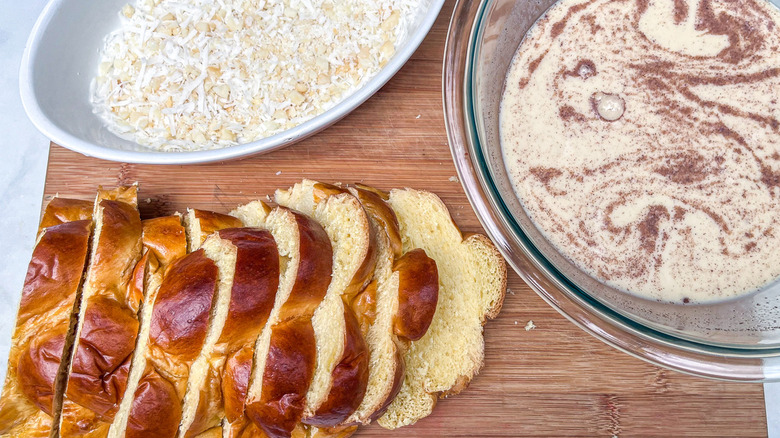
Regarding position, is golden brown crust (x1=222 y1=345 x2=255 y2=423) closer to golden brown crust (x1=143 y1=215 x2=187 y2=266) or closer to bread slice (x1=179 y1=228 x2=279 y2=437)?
bread slice (x1=179 y1=228 x2=279 y2=437)

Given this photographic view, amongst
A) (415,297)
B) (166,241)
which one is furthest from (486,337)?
(166,241)

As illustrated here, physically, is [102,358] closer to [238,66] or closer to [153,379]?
[153,379]

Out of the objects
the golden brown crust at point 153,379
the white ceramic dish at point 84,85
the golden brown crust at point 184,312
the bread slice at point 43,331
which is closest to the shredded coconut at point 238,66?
the white ceramic dish at point 84,85

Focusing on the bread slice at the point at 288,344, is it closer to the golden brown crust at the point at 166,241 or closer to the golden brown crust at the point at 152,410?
the golden brown crust at the point at 152,410

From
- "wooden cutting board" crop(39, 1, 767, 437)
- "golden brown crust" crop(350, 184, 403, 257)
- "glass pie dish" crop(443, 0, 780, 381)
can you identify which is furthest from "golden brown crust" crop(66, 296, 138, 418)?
"glass pie dish" crop(443, 0, 780, 381)

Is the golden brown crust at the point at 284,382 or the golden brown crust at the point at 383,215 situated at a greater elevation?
the golden brown crust at the point at 383,215

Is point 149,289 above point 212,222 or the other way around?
the other way around
